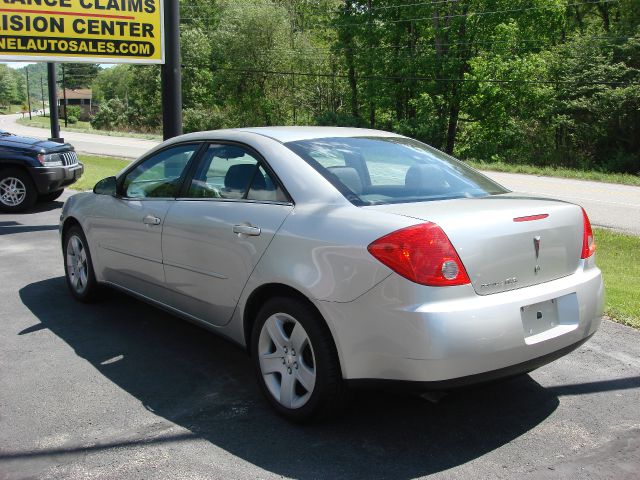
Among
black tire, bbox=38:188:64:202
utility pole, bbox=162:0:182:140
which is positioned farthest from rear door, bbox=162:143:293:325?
black tire, bbox=38:188:64:202

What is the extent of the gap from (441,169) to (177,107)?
650 cm

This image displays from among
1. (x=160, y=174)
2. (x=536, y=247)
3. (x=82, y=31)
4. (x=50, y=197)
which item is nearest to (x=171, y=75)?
(x=82, y=31)

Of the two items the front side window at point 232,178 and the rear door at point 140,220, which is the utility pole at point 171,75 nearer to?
the rear door at point 140,220

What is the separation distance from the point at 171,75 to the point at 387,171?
6.70m

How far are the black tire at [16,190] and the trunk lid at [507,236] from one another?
985 cm

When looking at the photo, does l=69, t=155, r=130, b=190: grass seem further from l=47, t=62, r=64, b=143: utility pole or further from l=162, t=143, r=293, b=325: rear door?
l=162, t=143, r=293, b=325: rear door

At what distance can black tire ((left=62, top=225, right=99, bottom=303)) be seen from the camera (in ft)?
18.8

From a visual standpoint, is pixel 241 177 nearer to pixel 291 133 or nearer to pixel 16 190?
pixel 291 133

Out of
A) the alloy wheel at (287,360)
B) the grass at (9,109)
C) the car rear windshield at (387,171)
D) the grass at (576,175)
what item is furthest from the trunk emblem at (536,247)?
the grass at (9,109)

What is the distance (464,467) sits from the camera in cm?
317

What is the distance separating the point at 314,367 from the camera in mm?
3438

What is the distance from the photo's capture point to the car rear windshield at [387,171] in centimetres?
374

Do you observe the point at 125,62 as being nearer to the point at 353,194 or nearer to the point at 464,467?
the point at 353,194

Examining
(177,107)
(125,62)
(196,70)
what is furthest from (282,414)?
(196,70)
